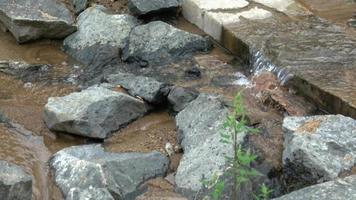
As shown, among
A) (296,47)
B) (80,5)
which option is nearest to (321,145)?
(296,47)

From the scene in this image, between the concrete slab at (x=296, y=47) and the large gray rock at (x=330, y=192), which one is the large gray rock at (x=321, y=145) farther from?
the concrete slab at (x=296, y=47)

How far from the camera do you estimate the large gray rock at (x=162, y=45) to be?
4.88 metres

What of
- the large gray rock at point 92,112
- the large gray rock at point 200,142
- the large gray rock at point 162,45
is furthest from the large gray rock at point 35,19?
the large gray rock at point 200,142

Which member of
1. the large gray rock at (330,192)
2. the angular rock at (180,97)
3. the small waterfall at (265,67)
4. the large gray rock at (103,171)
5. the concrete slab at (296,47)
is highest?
the large gray rock at (330,192)

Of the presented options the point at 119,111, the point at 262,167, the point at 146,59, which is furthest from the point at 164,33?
the point at 262,167

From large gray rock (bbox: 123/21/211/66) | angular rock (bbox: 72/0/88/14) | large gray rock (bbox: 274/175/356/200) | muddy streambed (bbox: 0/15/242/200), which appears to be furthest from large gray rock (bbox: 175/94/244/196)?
angular rock (bbox: 72/0/88/14)

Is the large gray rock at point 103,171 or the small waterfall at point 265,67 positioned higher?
the small waterfall at point 265,67

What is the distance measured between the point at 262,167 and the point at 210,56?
5.49ft

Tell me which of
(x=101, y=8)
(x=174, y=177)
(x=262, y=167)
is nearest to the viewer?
(x=262, y=167)

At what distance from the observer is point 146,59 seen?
4.89 meters

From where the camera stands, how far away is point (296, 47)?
4461 millimetres

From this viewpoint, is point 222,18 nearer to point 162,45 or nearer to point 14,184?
point 162,45

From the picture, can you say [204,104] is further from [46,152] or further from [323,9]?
[323,9]

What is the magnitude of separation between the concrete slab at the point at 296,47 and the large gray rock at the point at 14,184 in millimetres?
1772
